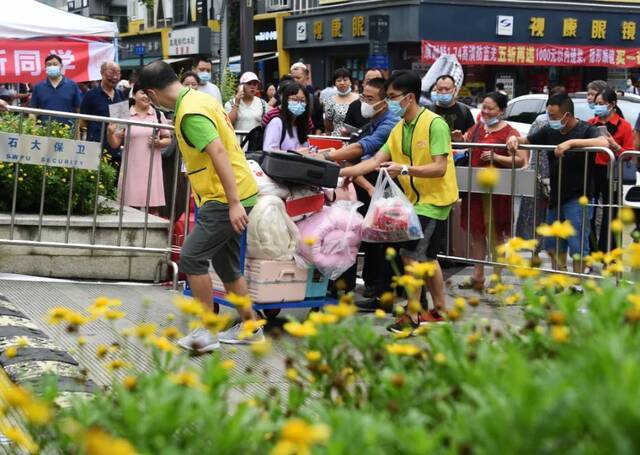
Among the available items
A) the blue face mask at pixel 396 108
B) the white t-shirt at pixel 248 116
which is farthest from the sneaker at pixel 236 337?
the white t-shirt at pixel 248 116

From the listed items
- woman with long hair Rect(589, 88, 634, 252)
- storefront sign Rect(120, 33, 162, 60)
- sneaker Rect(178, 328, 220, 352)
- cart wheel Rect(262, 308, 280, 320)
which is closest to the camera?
sneaker Rect(178, 328, 220, 352)

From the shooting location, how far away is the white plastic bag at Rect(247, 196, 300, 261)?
7.14 metres

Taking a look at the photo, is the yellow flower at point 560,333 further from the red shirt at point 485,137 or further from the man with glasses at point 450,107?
the man with glasses at point 450,107

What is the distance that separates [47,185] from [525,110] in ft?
30.1

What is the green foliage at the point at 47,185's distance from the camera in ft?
29.8

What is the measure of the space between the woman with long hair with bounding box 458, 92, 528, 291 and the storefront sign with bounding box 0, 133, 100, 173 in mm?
2987

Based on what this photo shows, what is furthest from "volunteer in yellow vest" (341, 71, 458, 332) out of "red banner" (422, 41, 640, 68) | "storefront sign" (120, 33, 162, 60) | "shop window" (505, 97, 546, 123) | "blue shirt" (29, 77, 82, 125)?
"storefront sign" (120, 33, 162, 60)

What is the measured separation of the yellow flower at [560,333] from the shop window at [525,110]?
44.8ft

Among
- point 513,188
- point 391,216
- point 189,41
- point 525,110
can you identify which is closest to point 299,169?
point 391,216

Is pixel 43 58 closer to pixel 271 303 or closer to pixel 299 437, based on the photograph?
pixel 271 303

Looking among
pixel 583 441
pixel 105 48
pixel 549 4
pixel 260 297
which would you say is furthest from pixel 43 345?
pixel 549 4

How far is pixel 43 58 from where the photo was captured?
15109 millimetres

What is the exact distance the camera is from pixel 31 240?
877cm

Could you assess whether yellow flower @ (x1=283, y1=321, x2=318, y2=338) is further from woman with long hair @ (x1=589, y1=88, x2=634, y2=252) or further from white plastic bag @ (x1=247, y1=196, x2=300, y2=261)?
woman with long hair @ (x1=589, y1=88, x2=634, y2=252)
